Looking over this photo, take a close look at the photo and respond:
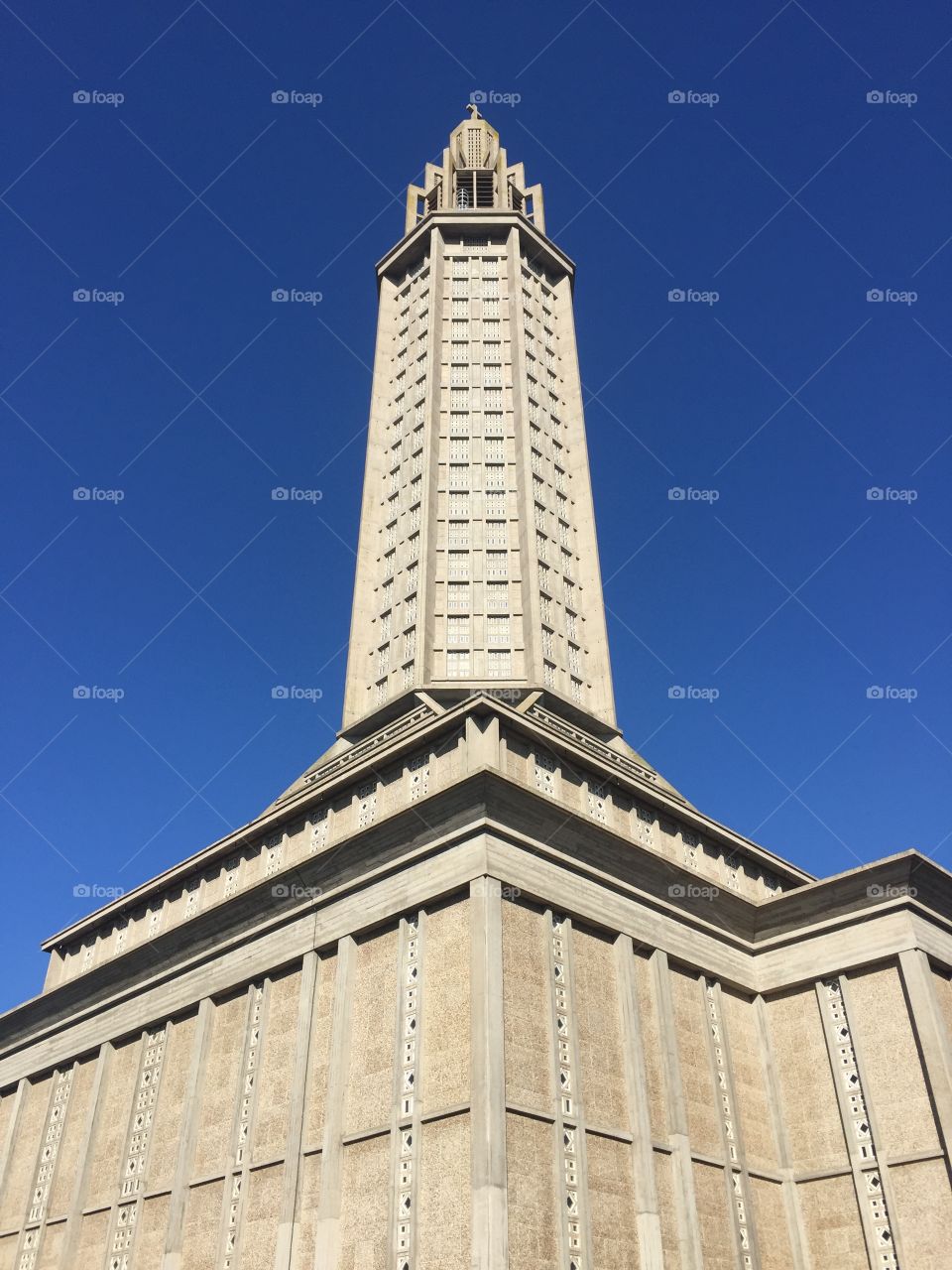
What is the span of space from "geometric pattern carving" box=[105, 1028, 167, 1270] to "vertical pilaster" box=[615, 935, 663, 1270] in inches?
433

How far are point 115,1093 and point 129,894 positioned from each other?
509cm

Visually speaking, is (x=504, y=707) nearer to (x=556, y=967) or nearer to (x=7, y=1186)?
(x=556, y=967)

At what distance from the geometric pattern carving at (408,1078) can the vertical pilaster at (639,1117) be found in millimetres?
4128

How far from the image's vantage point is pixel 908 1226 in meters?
19.0

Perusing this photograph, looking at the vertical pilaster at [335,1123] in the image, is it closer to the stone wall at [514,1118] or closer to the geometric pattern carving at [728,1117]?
the stone wall at [514,1118]

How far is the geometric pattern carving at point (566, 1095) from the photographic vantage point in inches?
642

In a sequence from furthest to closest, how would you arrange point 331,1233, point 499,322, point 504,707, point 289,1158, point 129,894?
point 499,322 → point 129,894 → point 504,707 → point 289,1158 → point 331,1233

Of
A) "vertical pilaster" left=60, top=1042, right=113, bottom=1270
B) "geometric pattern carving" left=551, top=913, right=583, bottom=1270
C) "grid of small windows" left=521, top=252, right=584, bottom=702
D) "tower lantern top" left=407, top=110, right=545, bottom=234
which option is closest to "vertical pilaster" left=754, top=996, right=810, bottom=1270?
"geometric pattern carving" left=551, top=913, right=583, bottom=1270

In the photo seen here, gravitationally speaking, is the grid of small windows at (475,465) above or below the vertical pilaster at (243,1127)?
above

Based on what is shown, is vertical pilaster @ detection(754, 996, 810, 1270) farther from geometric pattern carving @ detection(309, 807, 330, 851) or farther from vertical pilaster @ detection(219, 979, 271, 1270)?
vertical pilaster @ detection(219, 979, 271, 1270)

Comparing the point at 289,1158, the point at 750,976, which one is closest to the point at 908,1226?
the point at 750,976

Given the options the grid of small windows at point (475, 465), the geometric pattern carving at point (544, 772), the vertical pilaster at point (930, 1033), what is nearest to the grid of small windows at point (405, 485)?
the grid of small windows at point (475, 465)

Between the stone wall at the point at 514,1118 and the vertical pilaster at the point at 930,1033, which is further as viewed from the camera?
the vertical pilaster at the point at 930,1033

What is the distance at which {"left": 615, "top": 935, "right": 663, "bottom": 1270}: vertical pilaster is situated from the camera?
17.3 meters
